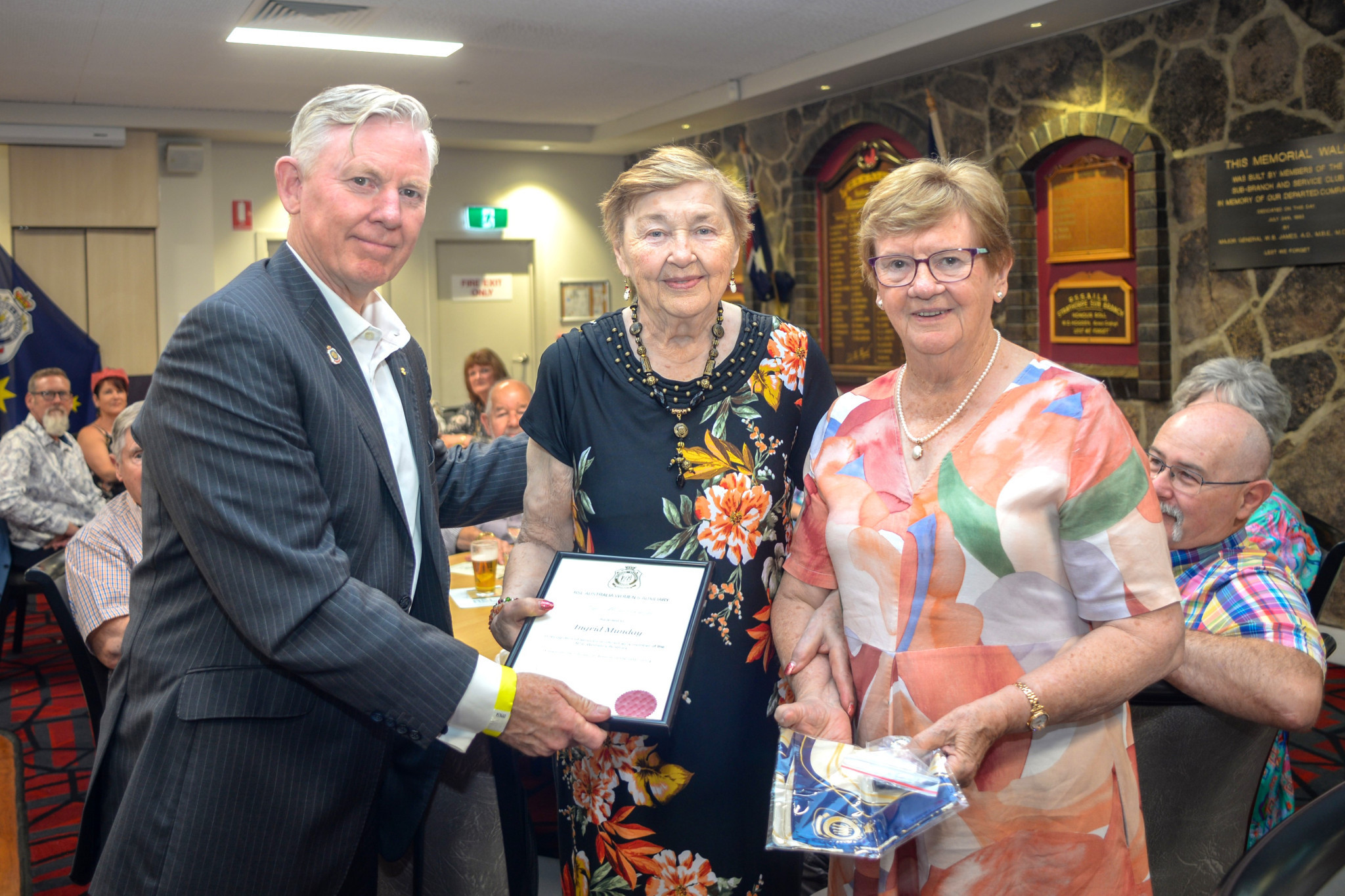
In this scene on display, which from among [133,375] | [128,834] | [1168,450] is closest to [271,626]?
[128,834]

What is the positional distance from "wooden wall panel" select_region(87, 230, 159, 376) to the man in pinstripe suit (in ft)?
28.3

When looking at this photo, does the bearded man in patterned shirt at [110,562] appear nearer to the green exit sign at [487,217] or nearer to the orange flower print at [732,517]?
the orange flower print at [732,517]

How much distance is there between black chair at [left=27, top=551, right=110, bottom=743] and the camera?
255 cm

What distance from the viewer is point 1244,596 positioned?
186 centimetres

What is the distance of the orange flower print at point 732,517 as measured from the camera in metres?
1.72

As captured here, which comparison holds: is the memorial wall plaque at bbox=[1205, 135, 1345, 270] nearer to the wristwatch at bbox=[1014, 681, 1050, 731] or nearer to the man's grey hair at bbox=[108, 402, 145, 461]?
the wristwatch at bbox=[1014, 681, 1050, 731]

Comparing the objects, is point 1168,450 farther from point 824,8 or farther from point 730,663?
point 824,8

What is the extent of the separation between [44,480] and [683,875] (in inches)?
205

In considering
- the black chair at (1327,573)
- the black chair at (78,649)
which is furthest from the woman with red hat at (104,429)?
the black chair at (1327,573)

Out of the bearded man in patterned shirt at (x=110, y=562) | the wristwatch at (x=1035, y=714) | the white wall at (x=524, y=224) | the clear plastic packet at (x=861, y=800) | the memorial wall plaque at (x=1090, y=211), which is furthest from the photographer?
the white wall at (x=524, y=224)

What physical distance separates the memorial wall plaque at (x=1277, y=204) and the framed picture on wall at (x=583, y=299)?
689cm

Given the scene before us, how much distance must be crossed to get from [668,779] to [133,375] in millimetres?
9130

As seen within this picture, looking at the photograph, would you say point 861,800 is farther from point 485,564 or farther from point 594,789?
point 485,564

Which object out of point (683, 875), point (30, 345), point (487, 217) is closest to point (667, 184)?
point (683, 875)
